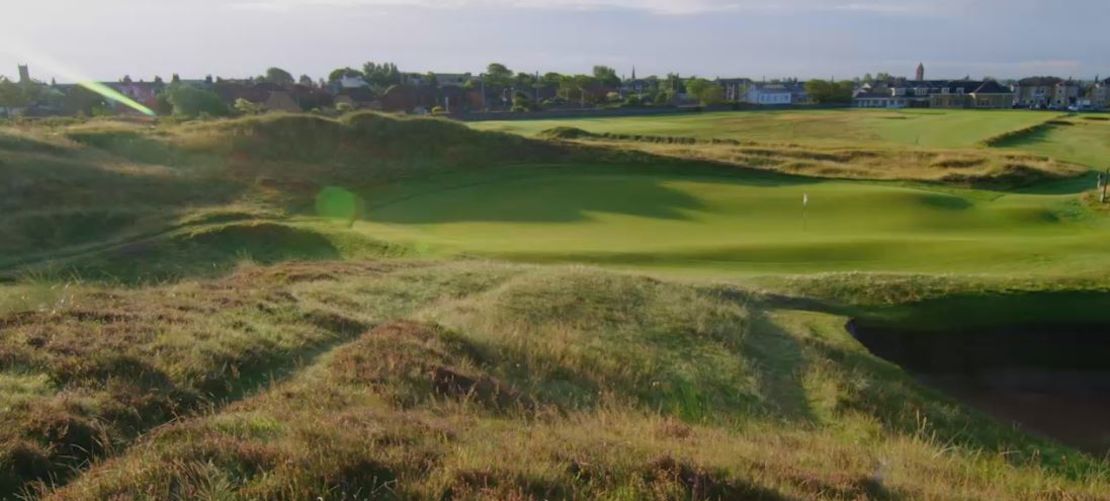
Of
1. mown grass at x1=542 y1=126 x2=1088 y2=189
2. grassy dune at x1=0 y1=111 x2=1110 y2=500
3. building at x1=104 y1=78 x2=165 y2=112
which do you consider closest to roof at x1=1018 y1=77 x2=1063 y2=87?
mown grass at x1=542 y1=126 x2=1088 y2=189

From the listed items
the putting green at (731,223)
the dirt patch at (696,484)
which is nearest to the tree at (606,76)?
the putting green at (731,223)

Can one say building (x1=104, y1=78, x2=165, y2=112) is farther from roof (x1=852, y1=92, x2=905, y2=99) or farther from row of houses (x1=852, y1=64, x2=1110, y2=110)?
roof (x1=852, y1=92, x2=905, y2=99)

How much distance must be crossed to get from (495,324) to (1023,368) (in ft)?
30.3

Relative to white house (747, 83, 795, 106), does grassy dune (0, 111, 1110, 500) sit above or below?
below

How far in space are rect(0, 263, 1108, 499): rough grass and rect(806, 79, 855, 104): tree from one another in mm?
123803

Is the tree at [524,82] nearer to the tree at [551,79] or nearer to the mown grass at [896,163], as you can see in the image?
the tree at [551,79]

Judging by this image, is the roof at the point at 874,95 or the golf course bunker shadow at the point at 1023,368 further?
the roof at the point at 874,95

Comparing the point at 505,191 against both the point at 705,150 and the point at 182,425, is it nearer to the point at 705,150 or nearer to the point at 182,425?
the point at 705,150

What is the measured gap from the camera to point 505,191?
33219mm

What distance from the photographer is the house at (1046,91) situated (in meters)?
138

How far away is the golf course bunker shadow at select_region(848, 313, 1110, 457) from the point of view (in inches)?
484

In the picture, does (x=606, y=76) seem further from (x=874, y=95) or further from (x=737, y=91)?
(x=874, y=95)

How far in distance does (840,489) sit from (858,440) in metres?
3.54

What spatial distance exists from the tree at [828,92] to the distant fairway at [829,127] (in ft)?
147
